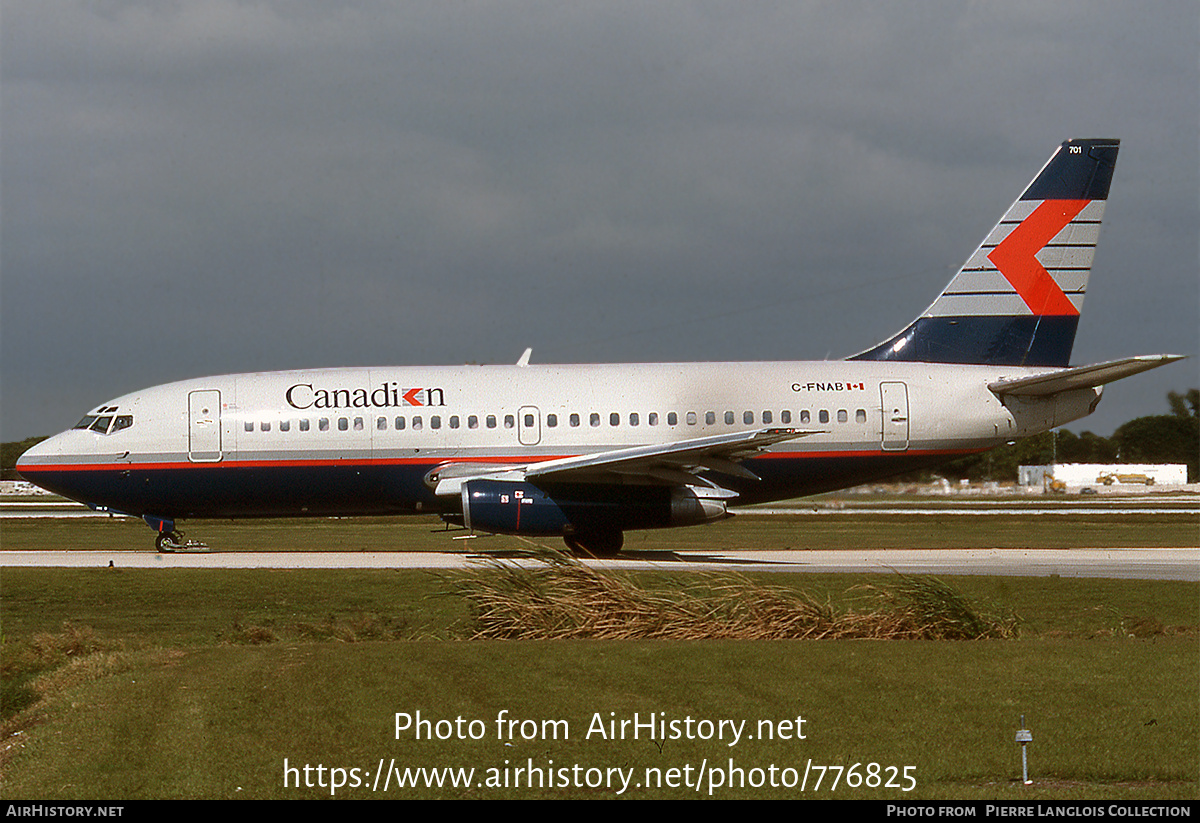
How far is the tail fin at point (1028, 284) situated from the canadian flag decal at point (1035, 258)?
0.02 m

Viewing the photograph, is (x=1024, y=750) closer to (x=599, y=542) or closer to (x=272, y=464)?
(x=599, y=542)

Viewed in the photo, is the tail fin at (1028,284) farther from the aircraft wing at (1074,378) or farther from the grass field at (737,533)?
the grass field at (737,533)

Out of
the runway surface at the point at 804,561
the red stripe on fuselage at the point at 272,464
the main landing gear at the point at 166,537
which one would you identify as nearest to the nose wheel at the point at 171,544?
the main landing gear at the point at 166,537

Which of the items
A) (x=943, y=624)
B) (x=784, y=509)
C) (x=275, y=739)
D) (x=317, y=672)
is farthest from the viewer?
(x=784, y=509)

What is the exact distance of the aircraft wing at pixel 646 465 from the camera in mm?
23953

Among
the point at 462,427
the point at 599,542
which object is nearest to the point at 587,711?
the point at 599,542

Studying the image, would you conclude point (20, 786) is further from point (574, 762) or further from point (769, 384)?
point (769, 384)

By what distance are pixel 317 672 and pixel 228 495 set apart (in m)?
17.2

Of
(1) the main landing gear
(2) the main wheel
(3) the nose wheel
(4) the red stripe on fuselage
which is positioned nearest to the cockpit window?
(4) the red stripe on fuselage

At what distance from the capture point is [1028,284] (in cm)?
2941

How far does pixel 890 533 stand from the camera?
34.0m

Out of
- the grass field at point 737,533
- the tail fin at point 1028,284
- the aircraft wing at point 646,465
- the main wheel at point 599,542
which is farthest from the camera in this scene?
the grass field at point 737,533

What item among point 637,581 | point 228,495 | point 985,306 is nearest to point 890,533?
point 985,306

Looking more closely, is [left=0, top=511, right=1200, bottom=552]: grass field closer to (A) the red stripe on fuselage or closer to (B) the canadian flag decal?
(A) the red stripe on fuselage
